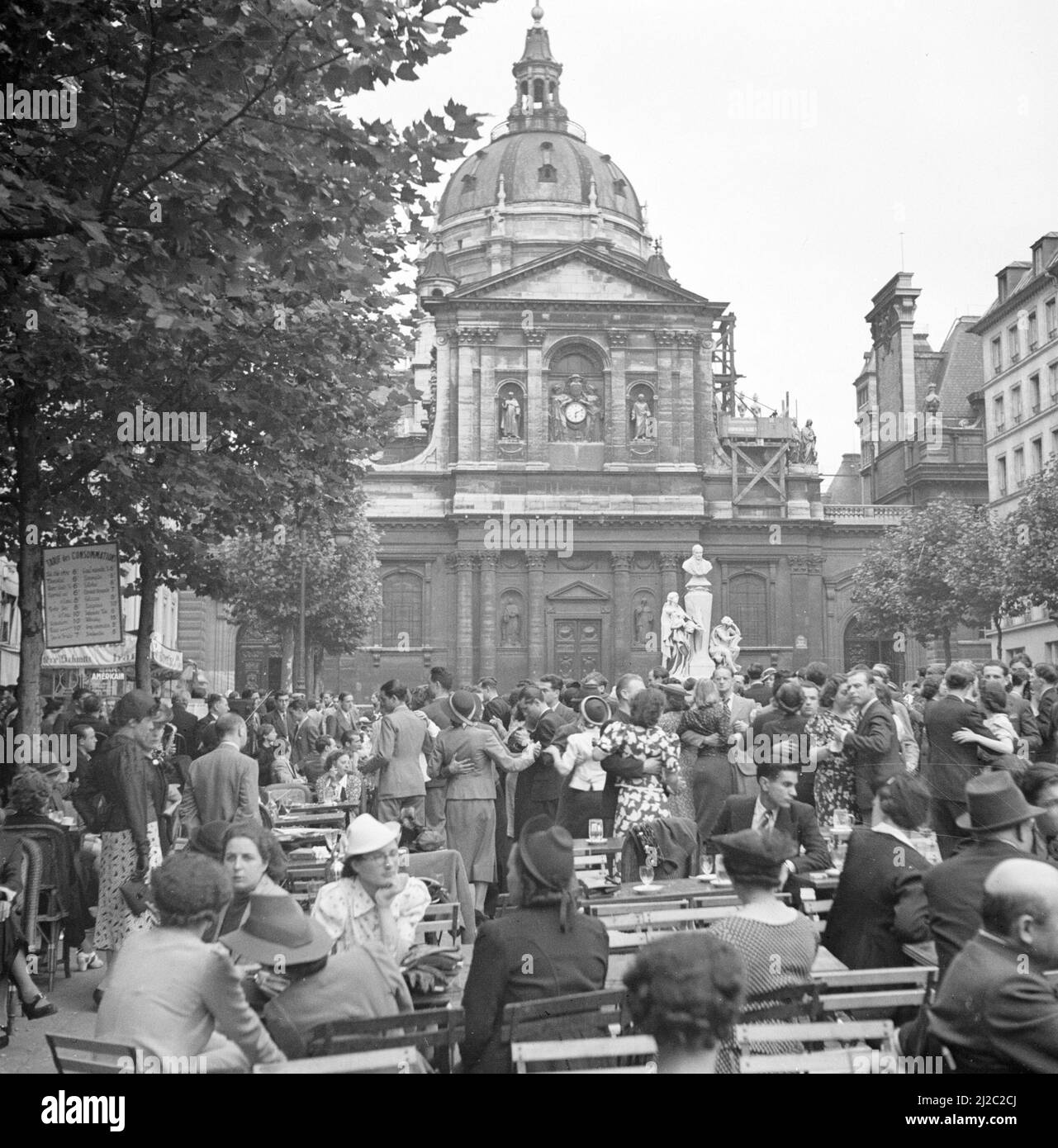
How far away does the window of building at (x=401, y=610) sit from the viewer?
5472 centimetres

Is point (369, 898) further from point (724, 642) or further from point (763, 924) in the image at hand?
point (724, 642)

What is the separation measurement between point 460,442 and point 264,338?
131 feet

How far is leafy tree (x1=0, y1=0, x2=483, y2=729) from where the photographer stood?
31.0 ft

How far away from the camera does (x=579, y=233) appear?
72875 millimetres

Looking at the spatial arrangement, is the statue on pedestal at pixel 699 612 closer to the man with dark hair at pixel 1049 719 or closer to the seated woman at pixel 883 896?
the man with dark hair at pixel 1049 719

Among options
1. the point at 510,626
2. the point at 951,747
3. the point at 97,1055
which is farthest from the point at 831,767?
the point at 510,626

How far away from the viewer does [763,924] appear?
562 centimetres

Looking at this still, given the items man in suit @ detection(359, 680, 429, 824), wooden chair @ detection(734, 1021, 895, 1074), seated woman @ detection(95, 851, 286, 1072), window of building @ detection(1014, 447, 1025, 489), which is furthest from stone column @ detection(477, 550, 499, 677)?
wooden chair @ detection(734, 1021, 895, 1074)

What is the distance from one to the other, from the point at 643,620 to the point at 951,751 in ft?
141

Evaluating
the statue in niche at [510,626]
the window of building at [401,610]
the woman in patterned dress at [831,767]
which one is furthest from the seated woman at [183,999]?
the window of building at [401,610]
